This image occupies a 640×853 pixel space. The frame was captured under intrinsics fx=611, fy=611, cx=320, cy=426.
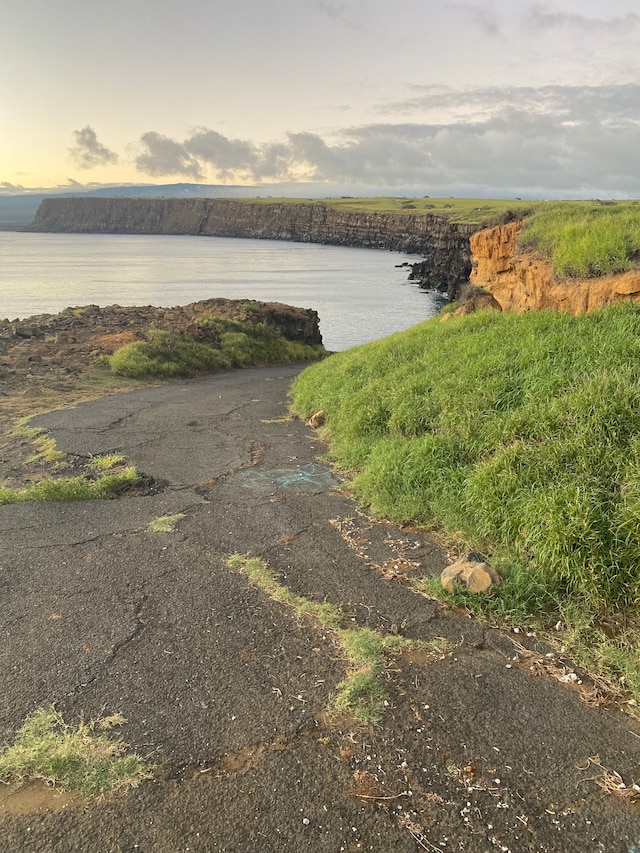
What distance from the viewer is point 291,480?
8.20m

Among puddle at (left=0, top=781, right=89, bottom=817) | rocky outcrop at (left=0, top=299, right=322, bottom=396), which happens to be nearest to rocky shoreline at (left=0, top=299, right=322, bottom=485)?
rocky outcrop at (left=0, top=299, right=322, bottom=396)

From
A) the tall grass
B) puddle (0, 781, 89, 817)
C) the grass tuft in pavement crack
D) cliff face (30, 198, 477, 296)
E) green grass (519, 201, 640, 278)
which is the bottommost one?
the grass tuft in pavement crack

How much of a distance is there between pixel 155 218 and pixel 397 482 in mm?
201907

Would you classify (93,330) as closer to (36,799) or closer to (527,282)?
(527,282)

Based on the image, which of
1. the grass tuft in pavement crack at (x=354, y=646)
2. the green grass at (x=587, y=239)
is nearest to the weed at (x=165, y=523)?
the grass tuft in pavement crack at (x=354, y=646)

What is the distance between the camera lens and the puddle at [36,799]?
9.53 ft

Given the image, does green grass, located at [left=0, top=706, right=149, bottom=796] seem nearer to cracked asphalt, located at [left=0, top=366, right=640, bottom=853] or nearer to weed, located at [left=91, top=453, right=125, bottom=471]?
cracked asphalt, located at [left=0, top=366, right=640, bottom=853]

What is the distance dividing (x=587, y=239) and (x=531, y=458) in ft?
20.1

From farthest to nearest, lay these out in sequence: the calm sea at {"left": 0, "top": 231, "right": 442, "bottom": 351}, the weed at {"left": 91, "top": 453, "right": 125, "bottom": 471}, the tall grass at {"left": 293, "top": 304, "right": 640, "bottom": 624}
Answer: the calm sea at {"left": 0, "top": 231, "right": 442, "bottom": 351} → the weed at {"left": 91, "top": 453, "right": 125, "bottom": 471} → the tall grass at {"left": 293, "top": 304, "right": 640, "bottom": 624}

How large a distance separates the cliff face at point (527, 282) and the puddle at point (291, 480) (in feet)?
16.9

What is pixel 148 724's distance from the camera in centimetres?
348

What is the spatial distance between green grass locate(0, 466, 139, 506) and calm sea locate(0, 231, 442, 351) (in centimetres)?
2193

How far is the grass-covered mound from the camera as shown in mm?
4652

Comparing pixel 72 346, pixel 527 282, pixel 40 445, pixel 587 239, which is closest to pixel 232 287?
pixel 72 346
